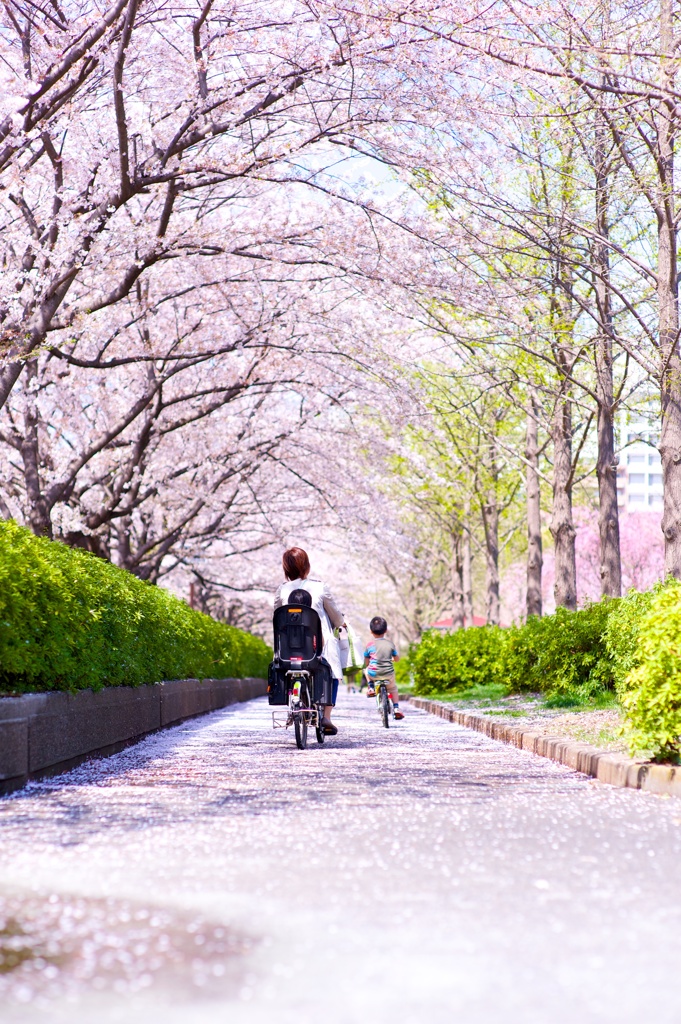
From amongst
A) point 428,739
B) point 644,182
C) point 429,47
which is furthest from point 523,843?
point 644,182

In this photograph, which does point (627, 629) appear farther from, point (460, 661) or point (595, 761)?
point (460, 661)

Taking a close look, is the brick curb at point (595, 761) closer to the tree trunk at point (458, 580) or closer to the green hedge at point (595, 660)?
the green hedge at point (595, 660)

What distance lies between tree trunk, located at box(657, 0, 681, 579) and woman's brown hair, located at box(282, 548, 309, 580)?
4.11 metres

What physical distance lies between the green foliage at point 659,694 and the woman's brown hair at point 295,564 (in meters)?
4.66

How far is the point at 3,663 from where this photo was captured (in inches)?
293

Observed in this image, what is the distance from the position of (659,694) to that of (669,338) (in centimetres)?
673

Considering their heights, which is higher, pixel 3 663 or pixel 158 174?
pixel 158 174

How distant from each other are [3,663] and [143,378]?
1615 cm

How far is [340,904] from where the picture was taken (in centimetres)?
400

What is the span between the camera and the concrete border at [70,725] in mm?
7309

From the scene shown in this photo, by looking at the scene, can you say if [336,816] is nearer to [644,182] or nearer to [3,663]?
[3,663]

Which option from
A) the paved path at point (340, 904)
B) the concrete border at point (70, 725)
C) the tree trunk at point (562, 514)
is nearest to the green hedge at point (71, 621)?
the concrete border at point (70, 725)

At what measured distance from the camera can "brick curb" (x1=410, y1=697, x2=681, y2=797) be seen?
24.5 feet

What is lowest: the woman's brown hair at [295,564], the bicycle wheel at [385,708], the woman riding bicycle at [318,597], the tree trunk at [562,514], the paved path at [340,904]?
the paved path at [340,904]
